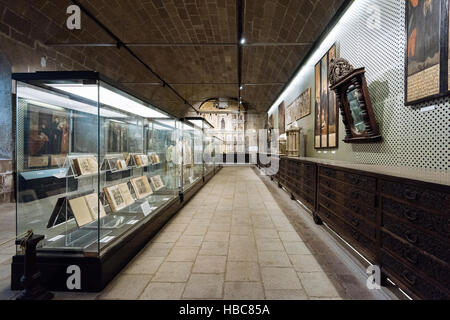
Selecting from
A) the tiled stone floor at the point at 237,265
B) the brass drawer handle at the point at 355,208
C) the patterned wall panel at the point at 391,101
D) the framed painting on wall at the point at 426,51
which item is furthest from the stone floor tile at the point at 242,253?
the framed painting on wall at the point at 426,51

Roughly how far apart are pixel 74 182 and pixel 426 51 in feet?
12.6

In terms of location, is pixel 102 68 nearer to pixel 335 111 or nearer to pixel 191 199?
pixel 191 199

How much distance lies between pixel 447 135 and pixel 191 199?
4.86 meters

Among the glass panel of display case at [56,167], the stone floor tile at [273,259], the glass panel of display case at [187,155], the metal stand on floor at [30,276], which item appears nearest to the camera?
the metal stand on floor at [30,276]

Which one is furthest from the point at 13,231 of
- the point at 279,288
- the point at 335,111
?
the point at 335,111

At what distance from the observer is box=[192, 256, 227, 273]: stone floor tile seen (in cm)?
218

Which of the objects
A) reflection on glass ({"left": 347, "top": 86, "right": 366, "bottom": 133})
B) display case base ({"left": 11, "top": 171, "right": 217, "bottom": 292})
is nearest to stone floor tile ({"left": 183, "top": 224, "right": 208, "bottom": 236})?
display case base ({"left": 11, "top": 171, "right": 217, "bottom": 292})

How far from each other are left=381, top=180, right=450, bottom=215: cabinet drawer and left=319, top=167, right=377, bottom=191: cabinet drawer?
168 millimetres

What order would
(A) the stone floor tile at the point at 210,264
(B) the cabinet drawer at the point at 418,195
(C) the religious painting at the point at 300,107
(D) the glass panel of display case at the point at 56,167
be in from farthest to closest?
(C) the religious painting at the point at 300,107 → (A) the stone floor tile at the point at 210,264 → (D) the glass panel of display case at the point at 56,167 → (B) the cabinet drawer at the point at 418,195

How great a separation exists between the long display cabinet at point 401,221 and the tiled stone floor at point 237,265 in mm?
366

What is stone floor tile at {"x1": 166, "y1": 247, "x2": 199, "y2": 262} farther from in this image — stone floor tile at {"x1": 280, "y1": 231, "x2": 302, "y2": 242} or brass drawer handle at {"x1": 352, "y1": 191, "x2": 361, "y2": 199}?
brass drawer handle at {"x1": 352, "y1": 191, "x2": 361, "y2": 199}

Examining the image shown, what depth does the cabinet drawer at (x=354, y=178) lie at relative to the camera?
6.52ft

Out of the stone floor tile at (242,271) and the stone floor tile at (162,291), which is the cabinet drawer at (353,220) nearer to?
the stone floor tile at (242,271)

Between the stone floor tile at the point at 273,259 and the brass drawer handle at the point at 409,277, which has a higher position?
the brass drawer handle at the point at 409,277
